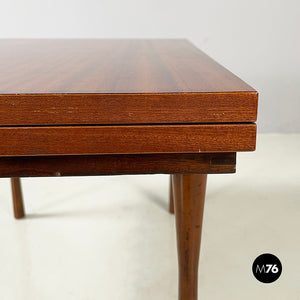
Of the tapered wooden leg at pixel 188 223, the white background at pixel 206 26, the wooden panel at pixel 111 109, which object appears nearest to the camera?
the wooden panel at pixel 111 109

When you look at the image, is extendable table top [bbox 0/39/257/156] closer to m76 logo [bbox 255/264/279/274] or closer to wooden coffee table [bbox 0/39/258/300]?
wooden coffee table [bbox 0/39/258/300]

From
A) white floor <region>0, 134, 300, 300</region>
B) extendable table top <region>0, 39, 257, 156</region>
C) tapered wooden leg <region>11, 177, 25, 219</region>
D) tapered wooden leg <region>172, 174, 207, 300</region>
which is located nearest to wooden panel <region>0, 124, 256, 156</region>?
extendable table top <region>0, 39, 257, 156</region>

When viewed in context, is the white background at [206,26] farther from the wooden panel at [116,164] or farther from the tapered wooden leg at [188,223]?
the wooden panel at [116,164]

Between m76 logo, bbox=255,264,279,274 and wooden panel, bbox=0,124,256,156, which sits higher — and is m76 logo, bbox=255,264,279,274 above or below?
below

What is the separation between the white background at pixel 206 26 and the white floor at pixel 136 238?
0.64m

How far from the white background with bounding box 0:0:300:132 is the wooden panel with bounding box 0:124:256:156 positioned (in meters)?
1.69

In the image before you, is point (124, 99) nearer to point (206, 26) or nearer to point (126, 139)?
point (126, 139)

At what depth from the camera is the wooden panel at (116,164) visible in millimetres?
529

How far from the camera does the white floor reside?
0.97 metres

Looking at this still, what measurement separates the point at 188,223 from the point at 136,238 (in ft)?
1.61

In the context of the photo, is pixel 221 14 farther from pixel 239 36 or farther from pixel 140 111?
pixel 140 111

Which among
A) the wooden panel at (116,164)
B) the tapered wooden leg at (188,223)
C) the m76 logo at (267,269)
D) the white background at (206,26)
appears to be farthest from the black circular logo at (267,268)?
the white background at (206,26)

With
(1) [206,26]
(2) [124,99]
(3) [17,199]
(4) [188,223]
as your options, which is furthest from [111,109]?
(1) [206,26]

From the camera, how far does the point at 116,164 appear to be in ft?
1.75
